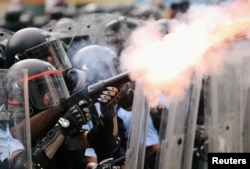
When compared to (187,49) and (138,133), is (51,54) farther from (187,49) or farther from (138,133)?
(187,49)

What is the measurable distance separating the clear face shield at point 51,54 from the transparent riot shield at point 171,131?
2.22 feet

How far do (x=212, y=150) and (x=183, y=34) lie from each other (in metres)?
1.29

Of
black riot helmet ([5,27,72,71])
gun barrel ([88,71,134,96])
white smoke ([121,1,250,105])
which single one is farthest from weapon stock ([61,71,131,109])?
black riot helmet ([5,27,72,71])

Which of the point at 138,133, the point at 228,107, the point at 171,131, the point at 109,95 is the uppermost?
the point at 228,107

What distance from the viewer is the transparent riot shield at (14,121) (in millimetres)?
3885

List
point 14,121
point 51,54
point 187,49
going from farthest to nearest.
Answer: point 51,54 → point 187,49 → point 14,121

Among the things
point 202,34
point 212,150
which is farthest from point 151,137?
point 202,34

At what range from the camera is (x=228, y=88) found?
609 centimetres

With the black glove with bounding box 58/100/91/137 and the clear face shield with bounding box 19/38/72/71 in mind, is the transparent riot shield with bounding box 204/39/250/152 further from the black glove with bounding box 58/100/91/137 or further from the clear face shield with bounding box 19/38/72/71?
the black glove with bounding box 58/100/91/137

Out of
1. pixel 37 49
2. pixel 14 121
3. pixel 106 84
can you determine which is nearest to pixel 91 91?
pixel 106 84

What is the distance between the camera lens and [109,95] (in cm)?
480

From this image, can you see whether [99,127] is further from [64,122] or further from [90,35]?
[90,35]

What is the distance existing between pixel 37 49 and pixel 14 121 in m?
1.41

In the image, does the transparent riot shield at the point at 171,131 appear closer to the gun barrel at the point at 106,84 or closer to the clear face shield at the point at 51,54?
the gun barrel at the point at 106,84
